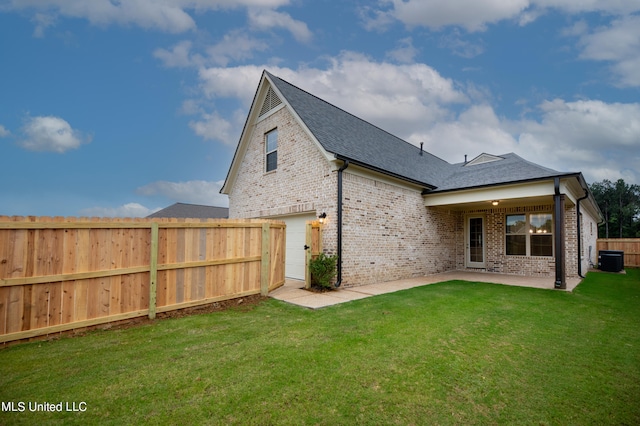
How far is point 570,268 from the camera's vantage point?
34.8 ft

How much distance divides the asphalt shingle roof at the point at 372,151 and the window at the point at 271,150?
166 cm

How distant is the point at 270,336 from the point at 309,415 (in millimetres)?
2062

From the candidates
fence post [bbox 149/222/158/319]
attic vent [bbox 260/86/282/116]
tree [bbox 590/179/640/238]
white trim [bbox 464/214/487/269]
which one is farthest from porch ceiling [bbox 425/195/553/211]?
tree [bbox 590/179/640/238]

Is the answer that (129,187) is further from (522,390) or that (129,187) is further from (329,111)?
(522,390)

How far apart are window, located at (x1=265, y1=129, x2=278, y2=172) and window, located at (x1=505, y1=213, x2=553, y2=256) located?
1026cm

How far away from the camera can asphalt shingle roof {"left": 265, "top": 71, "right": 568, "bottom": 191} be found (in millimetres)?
9086

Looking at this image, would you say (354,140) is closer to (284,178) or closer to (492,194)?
(284,178)

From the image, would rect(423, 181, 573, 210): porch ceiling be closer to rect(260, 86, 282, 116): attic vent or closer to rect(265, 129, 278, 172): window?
rect(265, 129, 278, 172): window

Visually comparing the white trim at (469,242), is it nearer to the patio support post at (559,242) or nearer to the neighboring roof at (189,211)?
the patio support post at (559,242)

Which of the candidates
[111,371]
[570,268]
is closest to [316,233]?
[111,371]

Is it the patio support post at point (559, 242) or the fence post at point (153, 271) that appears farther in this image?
the patio support post at point (559, 242)

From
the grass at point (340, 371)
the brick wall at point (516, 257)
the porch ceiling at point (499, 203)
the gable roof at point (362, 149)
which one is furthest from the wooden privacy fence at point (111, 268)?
the brick wall at point (516, 257)

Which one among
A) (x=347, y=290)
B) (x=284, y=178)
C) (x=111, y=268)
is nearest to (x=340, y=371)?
(x=111, y=268)

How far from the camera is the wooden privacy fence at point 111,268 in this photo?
3955mm
